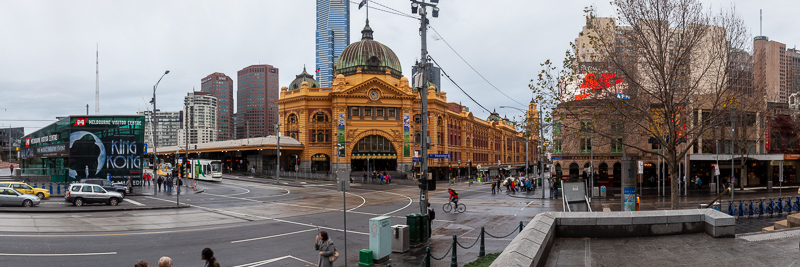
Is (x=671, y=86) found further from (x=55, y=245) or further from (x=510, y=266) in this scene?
(x=55, y=245)

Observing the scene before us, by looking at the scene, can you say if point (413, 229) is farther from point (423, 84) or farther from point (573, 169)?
point (573, 169)

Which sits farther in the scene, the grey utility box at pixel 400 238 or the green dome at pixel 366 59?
the green dome at pixel 366 59

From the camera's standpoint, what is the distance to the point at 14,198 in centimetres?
2662

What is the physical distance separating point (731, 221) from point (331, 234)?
13.4 metres

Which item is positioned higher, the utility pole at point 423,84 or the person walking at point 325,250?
the utility pole at point 423,84

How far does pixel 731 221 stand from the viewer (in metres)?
10.6

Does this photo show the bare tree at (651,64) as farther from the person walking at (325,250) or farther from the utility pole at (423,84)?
the person walking at (325,250)

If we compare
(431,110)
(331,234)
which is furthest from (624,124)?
(431,110)

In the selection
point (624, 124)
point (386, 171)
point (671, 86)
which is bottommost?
point (386, 171)

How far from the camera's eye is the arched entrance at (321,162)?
247 ft

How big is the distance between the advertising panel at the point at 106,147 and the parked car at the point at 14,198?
1298 cm

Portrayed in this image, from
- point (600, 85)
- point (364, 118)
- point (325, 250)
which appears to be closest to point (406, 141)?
point (364, 118)

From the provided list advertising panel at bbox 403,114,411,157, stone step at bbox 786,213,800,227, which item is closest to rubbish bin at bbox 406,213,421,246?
stone step at bbox 786,213,800,227

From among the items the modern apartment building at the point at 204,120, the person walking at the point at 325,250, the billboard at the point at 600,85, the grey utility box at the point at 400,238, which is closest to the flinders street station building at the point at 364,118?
the billboard at the point at 600,85
